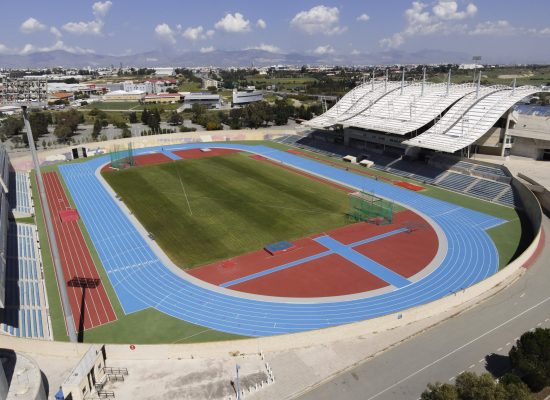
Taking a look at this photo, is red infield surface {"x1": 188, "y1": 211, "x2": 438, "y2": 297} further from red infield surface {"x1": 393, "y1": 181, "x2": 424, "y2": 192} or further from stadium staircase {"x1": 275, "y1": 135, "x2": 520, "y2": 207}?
stadium staircase {"x1": 275, "y1": 135, "x2": 520, "y2": 207}

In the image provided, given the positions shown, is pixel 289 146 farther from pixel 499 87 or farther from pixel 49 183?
pixel 49 183

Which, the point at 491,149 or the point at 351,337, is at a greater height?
the point at 491,149

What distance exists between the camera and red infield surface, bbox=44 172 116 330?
24.9 meters

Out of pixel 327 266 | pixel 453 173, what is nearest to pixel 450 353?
pixel 327 266

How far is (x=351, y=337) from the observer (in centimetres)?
2142

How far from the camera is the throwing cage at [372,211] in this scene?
38312 millimetres

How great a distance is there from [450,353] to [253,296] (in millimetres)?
12136

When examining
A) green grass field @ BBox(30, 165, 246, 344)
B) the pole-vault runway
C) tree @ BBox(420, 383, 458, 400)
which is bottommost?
green grass field @ BBox(30, 165, 246, 344)

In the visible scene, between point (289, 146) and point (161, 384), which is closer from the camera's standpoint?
point (161, 384)

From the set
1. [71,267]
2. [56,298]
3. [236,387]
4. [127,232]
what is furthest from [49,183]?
[236,387]

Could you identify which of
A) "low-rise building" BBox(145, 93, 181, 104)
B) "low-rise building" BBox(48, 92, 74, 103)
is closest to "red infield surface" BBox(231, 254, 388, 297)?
"low-rise building" BBox(48, 92, 74, 103)

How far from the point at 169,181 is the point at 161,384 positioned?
37.5 metres

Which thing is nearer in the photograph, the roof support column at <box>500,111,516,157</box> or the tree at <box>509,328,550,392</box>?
the tree at <box>509,328,550,392</box>

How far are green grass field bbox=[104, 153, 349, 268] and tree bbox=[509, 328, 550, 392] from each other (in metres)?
20.0
